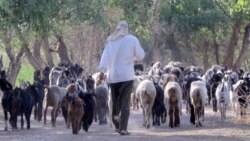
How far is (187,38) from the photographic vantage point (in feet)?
164

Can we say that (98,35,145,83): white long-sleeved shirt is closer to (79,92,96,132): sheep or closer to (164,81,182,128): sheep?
(79,92,96,132): sheep

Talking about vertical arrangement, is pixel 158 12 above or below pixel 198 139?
above

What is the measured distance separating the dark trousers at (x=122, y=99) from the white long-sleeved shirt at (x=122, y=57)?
0.42 feet

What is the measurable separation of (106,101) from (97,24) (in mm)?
7085

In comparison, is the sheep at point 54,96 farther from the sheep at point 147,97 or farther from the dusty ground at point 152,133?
the sheep at point 147,97

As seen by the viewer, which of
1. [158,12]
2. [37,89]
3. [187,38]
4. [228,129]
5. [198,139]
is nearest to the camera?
[198,139]

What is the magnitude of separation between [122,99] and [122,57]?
851 millimetres

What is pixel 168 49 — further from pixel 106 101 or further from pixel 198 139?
pixel 198 139

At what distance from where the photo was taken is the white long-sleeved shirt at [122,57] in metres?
14.7

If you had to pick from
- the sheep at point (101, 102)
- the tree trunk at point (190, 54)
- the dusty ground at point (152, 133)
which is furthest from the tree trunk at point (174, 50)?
the sheep at point (101, 102)

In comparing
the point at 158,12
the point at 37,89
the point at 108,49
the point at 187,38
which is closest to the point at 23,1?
the point at 37,89

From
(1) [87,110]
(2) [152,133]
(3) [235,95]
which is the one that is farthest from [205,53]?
(2) [152,133]

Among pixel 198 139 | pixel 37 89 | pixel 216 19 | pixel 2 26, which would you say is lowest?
pixel 198 139

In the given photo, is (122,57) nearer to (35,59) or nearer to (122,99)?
(122,99)
